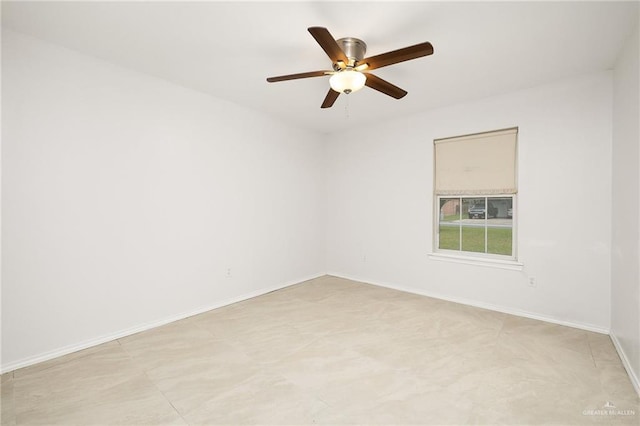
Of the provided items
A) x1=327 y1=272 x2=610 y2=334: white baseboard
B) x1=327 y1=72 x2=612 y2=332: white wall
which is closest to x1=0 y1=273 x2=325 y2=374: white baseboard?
x1=327 y1=272 x2=610 y2=334: white baseboard

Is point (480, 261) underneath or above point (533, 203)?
underneath

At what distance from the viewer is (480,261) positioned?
374cm

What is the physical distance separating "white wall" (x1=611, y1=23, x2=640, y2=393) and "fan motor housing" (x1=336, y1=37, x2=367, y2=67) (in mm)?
2042

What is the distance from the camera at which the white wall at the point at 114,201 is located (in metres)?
2.35

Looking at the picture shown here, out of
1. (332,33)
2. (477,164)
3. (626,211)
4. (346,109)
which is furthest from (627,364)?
(346,109)

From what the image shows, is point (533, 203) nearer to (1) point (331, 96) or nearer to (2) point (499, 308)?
(2) point (499, 308)

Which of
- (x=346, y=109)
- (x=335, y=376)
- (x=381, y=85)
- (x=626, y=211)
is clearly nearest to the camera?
(x=335, y=376)

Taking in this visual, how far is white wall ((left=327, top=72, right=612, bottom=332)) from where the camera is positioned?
300 centimetres

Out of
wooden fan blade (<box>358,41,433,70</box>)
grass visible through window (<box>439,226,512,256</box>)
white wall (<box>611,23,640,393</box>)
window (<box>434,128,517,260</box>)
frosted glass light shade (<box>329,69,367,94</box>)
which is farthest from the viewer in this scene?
grass visible through window (<box>439,226,512,256</box>)

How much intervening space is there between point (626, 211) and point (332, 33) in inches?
113

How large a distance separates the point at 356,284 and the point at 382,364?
96.0 inches

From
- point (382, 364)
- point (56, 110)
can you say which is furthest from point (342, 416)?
point (56, 110)

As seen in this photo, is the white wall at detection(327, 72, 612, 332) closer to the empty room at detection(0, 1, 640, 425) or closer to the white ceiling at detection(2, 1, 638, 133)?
the empty room at detection(0, 1, 640, 425)

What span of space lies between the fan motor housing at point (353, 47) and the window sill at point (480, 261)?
288 centimetres
